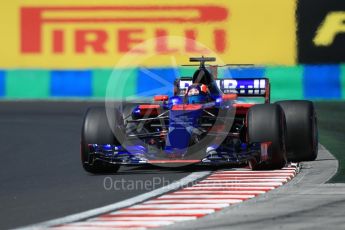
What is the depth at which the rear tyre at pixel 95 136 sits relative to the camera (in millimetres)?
13070

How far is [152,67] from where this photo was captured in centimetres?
2661

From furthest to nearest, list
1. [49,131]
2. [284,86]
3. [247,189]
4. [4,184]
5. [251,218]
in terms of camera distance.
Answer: [284,86] → [49,131] → [4,184] → [247,189] → [251,218]

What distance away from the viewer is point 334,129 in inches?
765

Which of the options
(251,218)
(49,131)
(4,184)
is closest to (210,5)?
(49,131)

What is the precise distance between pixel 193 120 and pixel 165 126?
51cm

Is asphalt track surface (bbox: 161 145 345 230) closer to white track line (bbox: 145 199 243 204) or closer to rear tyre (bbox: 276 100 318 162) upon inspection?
white track line (bbox: 145 199 243 204)

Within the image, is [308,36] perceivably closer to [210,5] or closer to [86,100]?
[210,5]

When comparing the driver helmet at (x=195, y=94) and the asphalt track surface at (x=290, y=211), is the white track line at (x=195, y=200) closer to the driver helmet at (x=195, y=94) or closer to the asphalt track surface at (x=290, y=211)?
the asphalt track surface at (x=290, y=211)

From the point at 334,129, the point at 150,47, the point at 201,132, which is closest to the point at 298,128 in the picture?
the point at 201,132

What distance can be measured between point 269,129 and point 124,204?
9.78ft

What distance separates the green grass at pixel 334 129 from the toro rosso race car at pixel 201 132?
0.76 metres

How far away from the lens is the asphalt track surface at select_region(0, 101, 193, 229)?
33.2 ft

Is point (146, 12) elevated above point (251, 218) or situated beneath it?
elevated above
